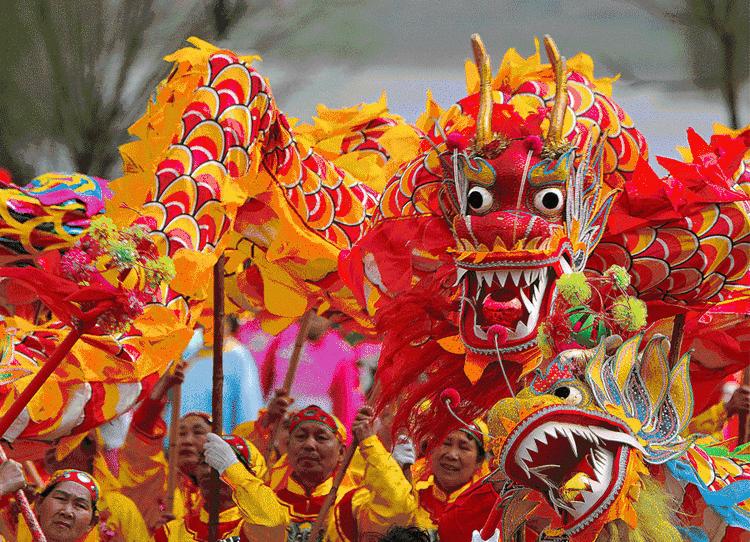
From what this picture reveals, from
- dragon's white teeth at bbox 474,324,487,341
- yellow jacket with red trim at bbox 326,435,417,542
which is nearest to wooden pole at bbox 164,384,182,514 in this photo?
yellow jacket with red trim at bbox 326,435,417,542

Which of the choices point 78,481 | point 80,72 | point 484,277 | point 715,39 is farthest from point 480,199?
point 80,72

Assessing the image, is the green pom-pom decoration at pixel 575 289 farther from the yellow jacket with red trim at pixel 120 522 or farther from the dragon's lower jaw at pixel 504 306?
the yellow jacket with red trim at pixel 120 522

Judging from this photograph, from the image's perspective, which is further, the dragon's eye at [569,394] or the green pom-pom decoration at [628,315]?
the green pom-pom decoration at [628,315]

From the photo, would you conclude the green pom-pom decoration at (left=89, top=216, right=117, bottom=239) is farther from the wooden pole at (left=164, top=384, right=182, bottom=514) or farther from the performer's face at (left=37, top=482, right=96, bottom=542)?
the wooden pole at (left=164, top=384, right=182, bottom=514)

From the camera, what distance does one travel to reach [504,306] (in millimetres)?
4047

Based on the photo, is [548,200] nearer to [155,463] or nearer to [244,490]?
[244,490]

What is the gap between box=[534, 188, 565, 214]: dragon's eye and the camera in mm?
4191

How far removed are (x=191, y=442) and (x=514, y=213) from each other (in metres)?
1.79

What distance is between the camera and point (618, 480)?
3168 mm

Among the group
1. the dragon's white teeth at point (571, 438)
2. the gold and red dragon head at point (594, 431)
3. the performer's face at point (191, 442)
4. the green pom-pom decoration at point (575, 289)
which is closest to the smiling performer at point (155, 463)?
the performer's face at point (191, 442)

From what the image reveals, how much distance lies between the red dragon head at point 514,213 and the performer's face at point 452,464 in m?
0.50

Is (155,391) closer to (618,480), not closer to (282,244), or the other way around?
(282,244)

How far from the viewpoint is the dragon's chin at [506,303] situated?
405 cm

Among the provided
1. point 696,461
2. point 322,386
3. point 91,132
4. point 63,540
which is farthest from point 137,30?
point 696,461
